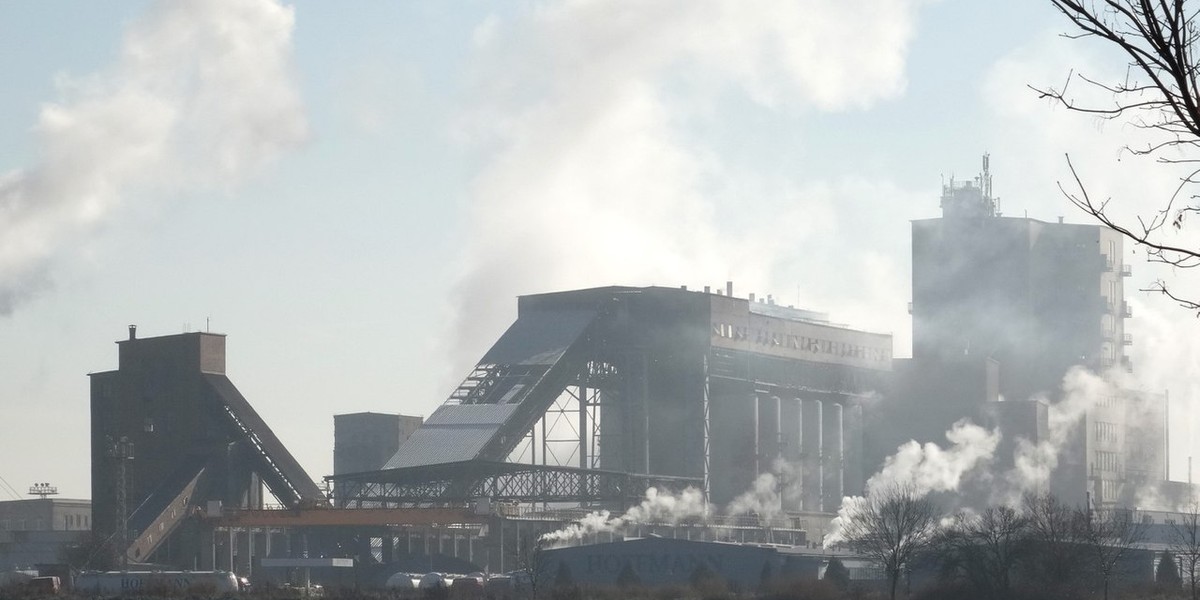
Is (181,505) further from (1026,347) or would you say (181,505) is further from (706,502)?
(1026,347)

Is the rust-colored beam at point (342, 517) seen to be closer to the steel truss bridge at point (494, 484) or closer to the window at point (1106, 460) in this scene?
the steel truss bridge at point (494, 484)

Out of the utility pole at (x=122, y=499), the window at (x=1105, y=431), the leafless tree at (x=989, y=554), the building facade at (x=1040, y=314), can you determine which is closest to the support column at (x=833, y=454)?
the building facade at (x=1040, y=314)

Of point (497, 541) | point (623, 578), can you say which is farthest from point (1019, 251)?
point (623, 578)

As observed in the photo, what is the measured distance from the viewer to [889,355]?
512 feet

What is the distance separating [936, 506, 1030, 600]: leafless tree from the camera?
82812mm

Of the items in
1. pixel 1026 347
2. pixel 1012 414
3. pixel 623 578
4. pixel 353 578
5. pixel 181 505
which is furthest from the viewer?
pixel 1026 347

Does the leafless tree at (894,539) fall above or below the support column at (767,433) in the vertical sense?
below

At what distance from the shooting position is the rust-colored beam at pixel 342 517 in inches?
4562

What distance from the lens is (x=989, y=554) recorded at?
8800cm

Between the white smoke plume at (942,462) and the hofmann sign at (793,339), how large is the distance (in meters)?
9.31

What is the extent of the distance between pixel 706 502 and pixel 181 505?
124 ft

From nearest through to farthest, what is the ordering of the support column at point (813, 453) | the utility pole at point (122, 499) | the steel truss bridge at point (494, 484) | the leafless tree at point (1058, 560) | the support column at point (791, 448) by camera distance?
the leafless tree at point (1058, 560)
the utility pole at point (122, 499)
the steel truss bridge at point (494, 484)
the support column at point (791, 448)
the support column at point (813, 453)

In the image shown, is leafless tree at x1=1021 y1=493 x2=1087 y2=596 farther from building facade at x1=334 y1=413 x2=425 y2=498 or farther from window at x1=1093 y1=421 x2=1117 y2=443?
building facade at x1=334 y1=413 x2=425 y2=498

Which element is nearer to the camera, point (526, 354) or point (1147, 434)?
point (526, 354)
